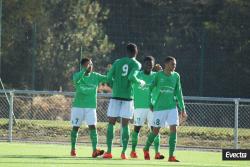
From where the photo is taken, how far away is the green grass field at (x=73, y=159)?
1825 cm

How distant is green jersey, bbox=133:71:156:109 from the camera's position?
21.8 metres

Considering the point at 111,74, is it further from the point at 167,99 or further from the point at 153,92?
the point at 167,99

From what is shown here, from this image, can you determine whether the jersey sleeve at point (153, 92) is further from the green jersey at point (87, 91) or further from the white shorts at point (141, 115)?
the green jersey at point (87, 91)

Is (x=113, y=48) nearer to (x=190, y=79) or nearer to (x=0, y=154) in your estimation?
(x=190, y=79)

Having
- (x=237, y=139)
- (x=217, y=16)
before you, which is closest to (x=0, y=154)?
(x=237, y=139)

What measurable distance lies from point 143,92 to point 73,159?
3.14m

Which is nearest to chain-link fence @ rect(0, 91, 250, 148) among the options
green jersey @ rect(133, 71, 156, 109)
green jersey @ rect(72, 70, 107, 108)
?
green jersey @ rect(133, 71, 156, 109)

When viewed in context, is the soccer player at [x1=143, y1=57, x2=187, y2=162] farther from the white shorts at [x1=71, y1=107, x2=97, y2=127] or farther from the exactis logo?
the exactis logo

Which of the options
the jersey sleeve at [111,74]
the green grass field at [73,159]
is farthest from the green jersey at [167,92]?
the green grass field at [73,159]

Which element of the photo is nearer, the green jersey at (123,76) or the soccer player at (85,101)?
the green jersey at (123,76)

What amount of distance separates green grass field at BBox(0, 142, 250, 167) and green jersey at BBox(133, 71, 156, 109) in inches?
48.4

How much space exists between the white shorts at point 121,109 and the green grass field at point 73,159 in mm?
949

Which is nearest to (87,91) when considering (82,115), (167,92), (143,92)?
(82,115)

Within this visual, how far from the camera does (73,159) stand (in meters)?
19.7
